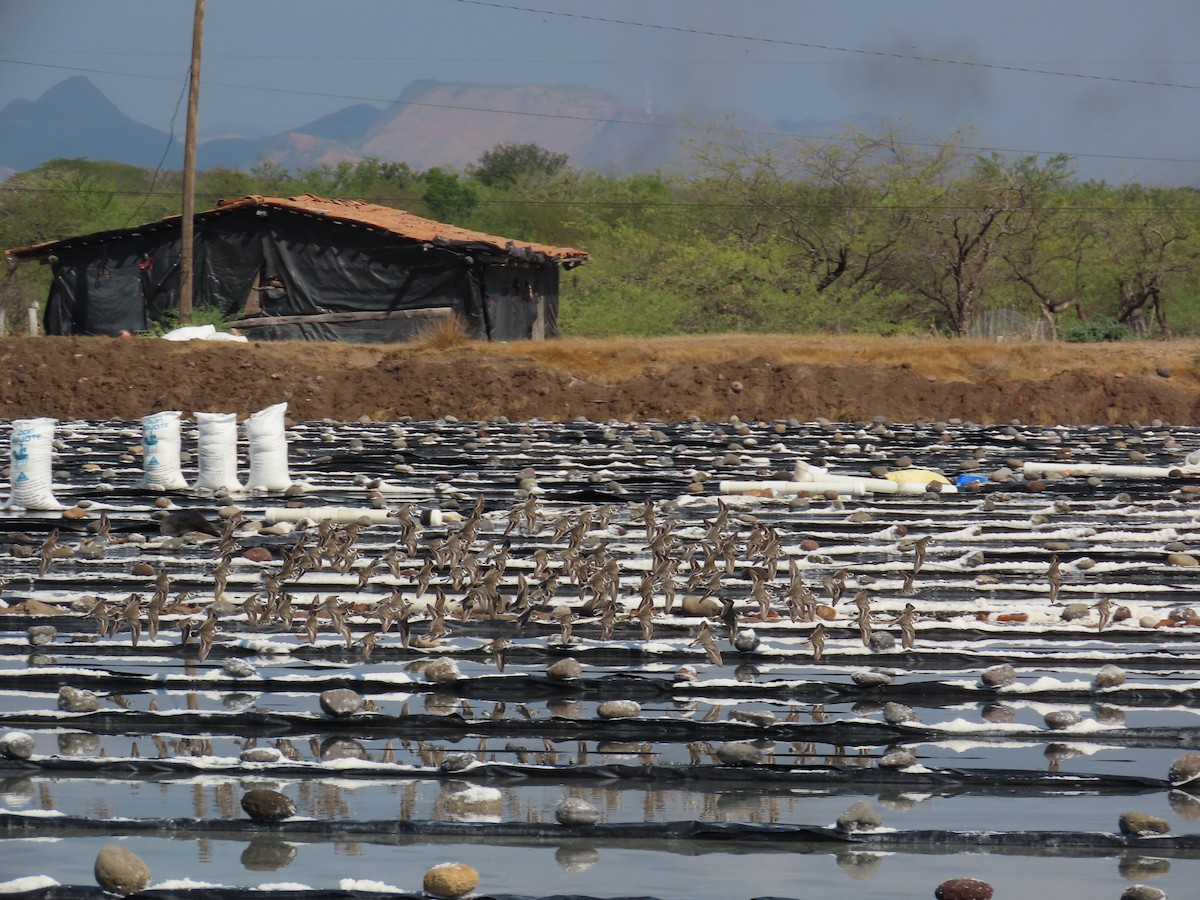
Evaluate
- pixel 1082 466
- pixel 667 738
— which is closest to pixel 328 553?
pixel 667 738

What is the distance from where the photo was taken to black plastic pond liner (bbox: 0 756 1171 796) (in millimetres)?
4461

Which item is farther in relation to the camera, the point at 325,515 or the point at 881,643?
the point at 325,515

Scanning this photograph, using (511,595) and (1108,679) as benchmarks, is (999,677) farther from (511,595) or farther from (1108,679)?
(511,595)

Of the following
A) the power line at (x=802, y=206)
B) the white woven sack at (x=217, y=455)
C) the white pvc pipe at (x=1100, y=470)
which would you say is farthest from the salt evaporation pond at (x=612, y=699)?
the power line at (x=802, y=206)

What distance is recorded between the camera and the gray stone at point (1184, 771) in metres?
4.43

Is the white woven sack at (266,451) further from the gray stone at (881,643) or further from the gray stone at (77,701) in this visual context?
the gray stone at (881,643)

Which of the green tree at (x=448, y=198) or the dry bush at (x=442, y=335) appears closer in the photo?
the dry bush at (x=442, y=335)

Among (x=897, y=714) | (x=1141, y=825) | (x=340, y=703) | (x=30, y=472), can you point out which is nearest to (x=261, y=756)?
(x=340, y=703)

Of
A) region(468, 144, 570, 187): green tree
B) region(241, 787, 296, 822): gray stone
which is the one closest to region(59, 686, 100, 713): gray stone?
region(241, 787, 296, 822): gray stone

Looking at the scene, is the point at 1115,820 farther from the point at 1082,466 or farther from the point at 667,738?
the point at 1082,466

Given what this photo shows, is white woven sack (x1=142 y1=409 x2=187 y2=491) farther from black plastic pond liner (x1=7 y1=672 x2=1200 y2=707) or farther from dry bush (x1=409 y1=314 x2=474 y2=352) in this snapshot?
dry bush (x1=409 y1=314 x2=474 y2=352)

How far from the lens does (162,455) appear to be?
11.2 m

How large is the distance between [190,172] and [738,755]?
79.3 feet

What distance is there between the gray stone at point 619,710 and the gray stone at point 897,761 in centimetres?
99
